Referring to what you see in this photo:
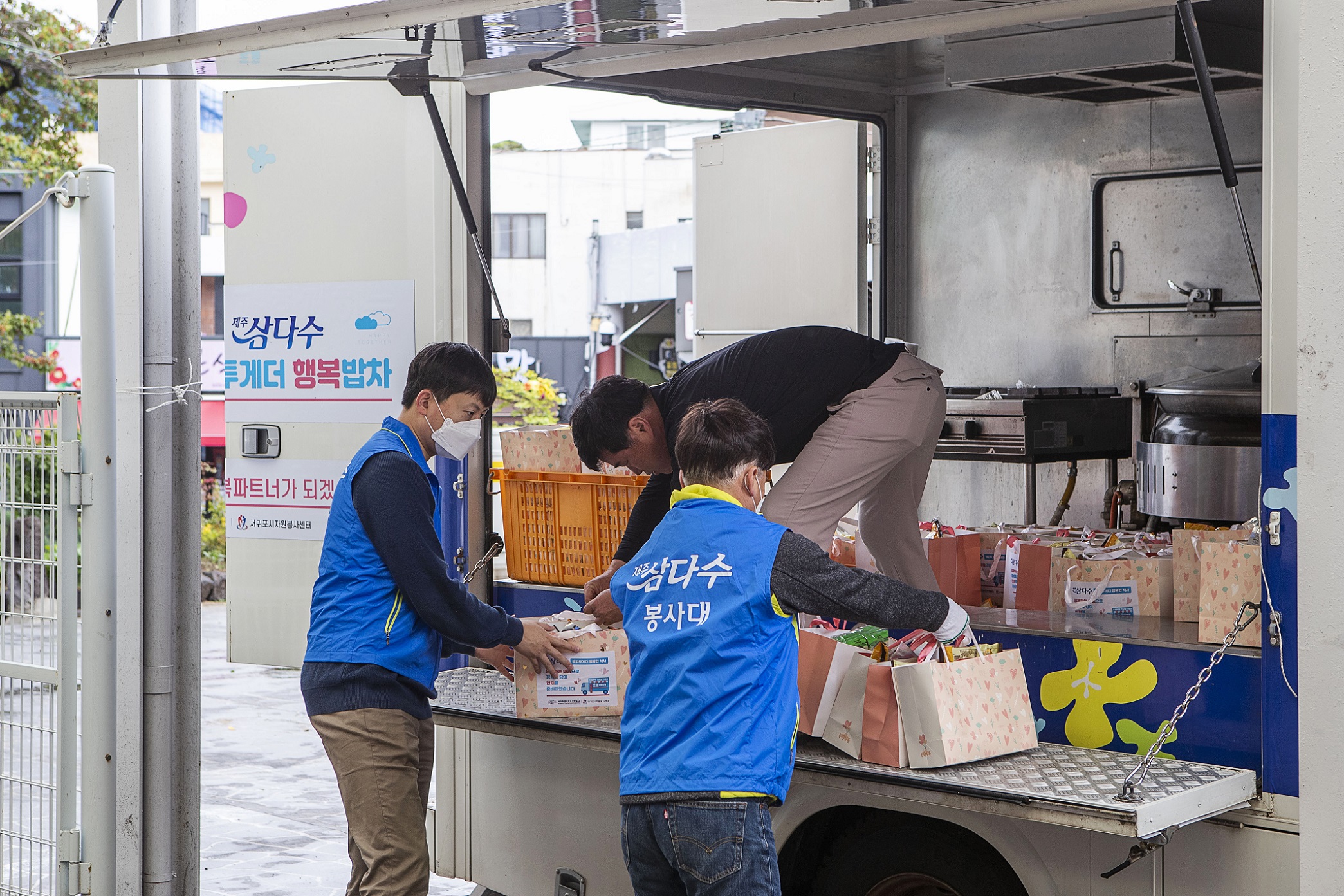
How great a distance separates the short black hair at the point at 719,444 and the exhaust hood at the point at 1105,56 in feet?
8.07

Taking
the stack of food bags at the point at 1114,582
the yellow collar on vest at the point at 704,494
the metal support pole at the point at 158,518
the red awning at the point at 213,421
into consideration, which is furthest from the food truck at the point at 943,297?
the red awning at the point at 213,421

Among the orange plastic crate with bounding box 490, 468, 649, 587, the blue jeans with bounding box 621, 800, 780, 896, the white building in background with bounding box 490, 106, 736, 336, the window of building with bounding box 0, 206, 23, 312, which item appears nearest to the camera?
the blue jeans with bounding box 621, 800, 780, 896

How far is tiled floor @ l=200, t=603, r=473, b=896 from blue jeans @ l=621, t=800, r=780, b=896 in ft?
10.8

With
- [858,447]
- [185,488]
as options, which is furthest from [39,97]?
[858,447]

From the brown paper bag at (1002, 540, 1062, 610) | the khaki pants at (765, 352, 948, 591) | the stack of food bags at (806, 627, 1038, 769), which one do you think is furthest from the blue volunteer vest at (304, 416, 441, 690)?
the brown paper bag at (1002, 540, 1062, 610)

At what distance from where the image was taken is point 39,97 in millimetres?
14422

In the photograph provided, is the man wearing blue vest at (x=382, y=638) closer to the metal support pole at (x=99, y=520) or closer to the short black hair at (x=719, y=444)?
the short black hair at (x=719, y=444)

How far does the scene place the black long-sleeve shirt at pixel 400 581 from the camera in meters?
3.48

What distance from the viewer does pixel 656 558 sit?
10.1ft

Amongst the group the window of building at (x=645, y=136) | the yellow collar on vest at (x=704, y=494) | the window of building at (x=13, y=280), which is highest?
the window of building at (x=645, y=136)

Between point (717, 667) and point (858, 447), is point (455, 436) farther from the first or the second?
point (858, 447)

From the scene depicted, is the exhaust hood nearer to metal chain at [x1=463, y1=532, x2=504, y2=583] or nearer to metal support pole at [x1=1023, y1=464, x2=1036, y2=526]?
metal support pole at [x1=1023, y1=464, x2=1036, y2=526]

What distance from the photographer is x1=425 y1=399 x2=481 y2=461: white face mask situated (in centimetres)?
372

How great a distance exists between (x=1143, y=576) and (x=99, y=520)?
3213mm
